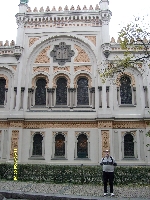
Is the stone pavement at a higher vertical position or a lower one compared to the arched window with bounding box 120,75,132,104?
lower

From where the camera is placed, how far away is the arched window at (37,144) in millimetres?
17719

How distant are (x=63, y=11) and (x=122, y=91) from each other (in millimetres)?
7930

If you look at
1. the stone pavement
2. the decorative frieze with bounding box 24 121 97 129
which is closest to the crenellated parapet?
the decorative frieze with bounding box 24 121 97 129

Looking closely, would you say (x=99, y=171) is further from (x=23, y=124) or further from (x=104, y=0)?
(x=104, y=0)

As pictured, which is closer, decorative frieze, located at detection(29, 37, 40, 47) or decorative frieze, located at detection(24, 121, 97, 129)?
decorative frieze, located at detection(24, 121, 97, 129)

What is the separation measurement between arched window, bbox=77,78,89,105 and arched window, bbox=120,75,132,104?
2594 millimetres

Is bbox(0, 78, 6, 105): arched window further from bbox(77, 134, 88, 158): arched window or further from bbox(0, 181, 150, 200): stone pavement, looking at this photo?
bbox(0, 181, 150, 200): stone pavement

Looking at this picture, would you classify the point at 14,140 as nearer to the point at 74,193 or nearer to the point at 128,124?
the point at 128,124

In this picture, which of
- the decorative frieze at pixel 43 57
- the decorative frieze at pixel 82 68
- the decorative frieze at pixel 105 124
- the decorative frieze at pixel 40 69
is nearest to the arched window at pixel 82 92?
the decorative frieze at pixel 82 68

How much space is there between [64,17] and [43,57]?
3663 mm

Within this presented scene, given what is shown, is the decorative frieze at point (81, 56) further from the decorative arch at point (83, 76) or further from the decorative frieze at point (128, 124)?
the decorative frieze at point (128, 124)

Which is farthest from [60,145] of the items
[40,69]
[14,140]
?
[40,69]

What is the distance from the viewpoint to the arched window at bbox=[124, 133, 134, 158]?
17422 millimetres

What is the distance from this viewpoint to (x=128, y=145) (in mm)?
17594
